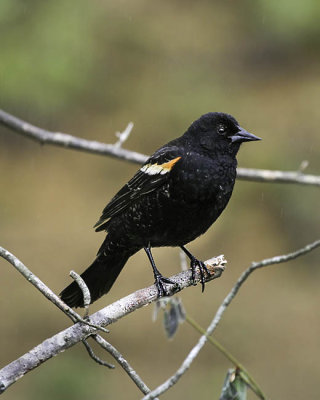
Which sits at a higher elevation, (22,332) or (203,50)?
(203,50)

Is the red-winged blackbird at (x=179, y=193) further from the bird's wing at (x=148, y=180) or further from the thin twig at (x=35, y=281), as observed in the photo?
the thin twig at (x=35, y=281)

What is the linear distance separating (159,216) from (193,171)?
0.30m

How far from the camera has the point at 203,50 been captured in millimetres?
10578

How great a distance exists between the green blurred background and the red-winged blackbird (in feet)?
10.1

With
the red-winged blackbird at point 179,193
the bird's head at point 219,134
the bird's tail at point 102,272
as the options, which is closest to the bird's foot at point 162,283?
the red-winged blackbird at point 179,193

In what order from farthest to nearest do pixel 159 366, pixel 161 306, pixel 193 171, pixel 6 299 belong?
pixel 6 299, pixel 159 366, pixel 193 171, pixel 161 306

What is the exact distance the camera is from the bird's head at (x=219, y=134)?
3756 millimetres

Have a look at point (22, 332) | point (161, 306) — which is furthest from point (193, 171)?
point (22, 332)

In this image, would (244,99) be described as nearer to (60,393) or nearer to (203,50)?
(203,50)

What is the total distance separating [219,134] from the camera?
150 inches

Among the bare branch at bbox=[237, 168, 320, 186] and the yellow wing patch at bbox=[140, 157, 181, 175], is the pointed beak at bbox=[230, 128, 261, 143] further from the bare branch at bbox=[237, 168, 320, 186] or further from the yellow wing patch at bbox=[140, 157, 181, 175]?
the bare branch at bbox=[237, 168, 320, 186]

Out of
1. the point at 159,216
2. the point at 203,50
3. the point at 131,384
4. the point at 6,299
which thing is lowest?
the point at 131,384

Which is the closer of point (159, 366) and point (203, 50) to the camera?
point (159, 366)

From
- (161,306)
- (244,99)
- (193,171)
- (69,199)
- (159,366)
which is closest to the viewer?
(161,306)
